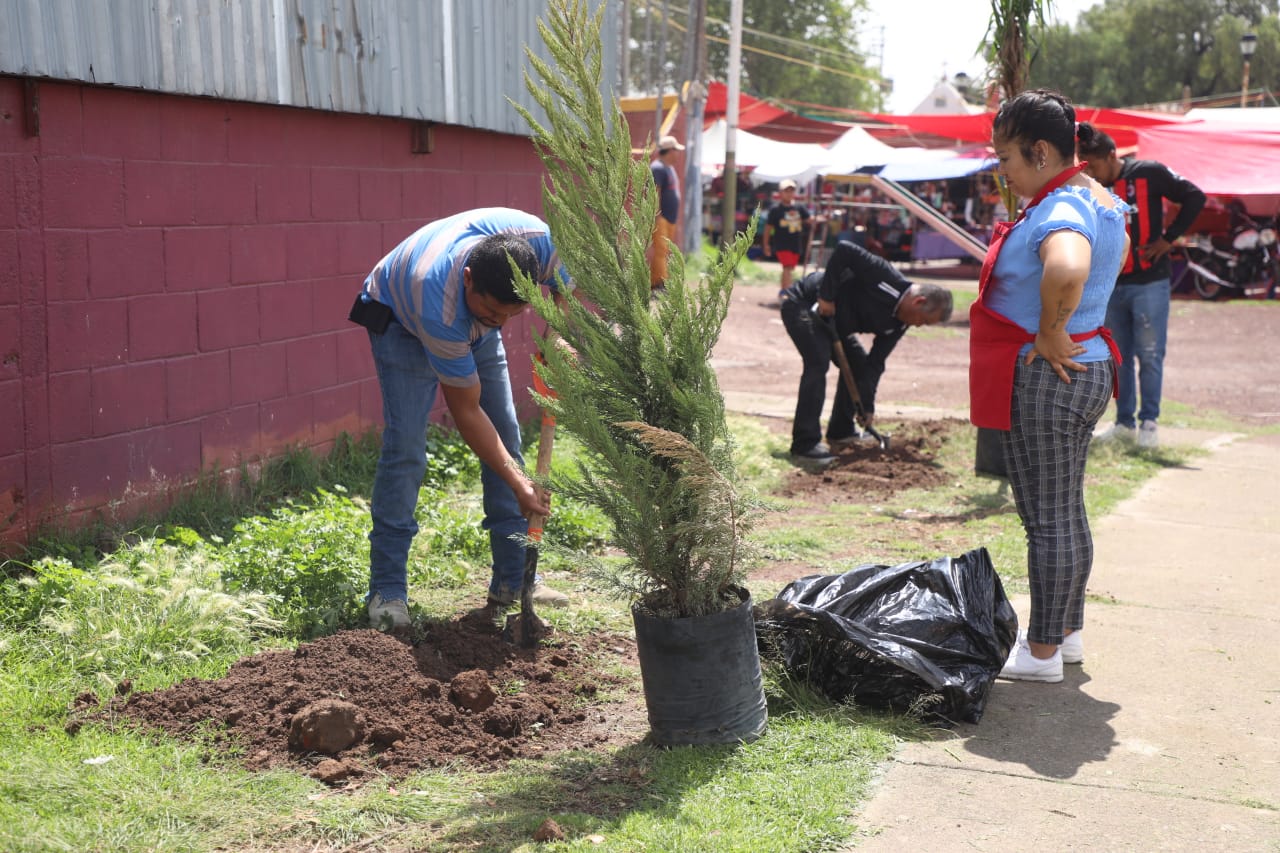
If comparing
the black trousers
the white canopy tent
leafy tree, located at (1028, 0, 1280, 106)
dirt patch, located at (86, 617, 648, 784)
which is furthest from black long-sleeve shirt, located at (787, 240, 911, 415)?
leafy tree, located at (1028, 0, 1280, 106)

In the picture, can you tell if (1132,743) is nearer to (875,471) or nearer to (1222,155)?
(875,471)

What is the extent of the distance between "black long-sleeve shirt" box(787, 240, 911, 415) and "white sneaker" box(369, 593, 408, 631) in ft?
13.7

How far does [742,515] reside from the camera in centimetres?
360

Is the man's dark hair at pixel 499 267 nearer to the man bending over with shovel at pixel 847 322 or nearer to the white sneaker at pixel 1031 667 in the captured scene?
the white sneaker at pixel 1031 667

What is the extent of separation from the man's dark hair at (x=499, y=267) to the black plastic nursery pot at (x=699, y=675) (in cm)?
108

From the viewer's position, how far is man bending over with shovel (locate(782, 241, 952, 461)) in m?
7.89

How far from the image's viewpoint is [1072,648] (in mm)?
4426

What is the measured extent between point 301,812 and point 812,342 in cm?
567

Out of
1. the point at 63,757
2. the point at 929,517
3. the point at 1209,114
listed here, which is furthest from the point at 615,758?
the point at 1209,114

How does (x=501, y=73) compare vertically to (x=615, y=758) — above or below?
above

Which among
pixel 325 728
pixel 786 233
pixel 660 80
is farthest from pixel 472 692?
pixel 660 80

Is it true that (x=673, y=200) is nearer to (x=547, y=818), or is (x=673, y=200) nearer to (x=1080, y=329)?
(x=1080, y=329)

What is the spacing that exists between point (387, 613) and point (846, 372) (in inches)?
183

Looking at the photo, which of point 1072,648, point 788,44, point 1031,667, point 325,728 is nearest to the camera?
point 325,728
